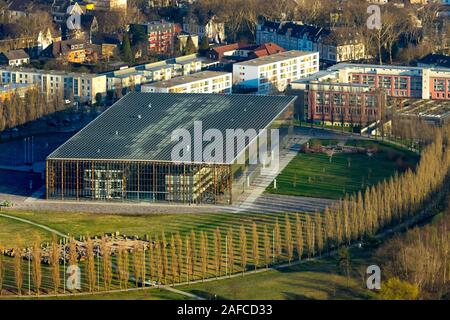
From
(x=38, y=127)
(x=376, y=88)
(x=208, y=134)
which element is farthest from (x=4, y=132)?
(x=376, y=88)

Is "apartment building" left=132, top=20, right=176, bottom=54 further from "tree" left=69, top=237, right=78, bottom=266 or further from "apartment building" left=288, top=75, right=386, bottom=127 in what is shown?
"tree" left=69, top=237, right=78, bottom=266

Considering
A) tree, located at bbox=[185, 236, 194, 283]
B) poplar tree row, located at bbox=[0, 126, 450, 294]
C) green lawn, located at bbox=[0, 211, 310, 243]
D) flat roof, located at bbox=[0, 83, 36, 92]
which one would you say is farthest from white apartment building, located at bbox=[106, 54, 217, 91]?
tree, located at bbox=[185, 236, 194, 283]

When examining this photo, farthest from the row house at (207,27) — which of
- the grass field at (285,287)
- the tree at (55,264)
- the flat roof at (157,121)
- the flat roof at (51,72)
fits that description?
the grass field at (285,287)

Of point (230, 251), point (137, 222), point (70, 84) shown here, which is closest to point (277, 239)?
point (230, 251)

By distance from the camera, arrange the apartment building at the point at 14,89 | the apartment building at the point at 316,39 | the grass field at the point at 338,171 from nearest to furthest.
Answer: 1. the grass field at the point at 338,171
2. the apartment building at the point at 14,89
3. the apartment building at the point at 316,39

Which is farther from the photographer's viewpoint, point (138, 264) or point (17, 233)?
point (17, 233)

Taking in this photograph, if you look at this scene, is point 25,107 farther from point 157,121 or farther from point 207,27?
point 207,27

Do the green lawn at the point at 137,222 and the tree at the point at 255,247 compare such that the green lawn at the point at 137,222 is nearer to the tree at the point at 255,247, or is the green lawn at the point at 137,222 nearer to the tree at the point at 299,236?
the tree at the point at 299,236
